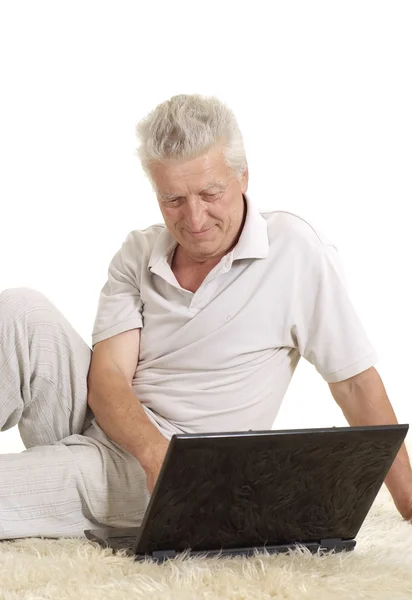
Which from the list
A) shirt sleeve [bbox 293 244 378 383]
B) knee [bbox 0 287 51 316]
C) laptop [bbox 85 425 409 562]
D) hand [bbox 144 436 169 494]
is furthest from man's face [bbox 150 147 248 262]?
laptop [bbox 85 425 409 562]

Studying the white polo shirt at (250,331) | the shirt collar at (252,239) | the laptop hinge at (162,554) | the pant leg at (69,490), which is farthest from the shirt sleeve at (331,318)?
the laptop hinge at (162,554)

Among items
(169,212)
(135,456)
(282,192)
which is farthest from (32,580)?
(282,192)

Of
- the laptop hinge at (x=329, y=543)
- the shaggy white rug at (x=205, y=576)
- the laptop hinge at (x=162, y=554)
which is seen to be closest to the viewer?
the shaggy white rug at (x=205, y=576)

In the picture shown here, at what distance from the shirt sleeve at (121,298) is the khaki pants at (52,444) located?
78 millimetres

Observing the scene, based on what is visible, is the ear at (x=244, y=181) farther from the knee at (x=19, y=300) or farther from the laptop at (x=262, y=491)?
the laptop at (x=262, y=491)

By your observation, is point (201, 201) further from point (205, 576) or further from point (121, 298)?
point (205, 576)

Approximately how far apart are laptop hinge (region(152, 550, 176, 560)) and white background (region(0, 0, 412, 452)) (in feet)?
7.72

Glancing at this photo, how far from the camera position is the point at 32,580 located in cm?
185

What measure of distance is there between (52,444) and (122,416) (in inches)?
9.5

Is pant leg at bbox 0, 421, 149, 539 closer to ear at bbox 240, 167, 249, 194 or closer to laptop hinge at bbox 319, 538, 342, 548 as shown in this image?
laptop hinge at bbox 319, 538, 342, 548

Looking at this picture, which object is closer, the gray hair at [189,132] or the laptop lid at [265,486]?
the laptop lid at [265,486]

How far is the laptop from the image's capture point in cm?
185

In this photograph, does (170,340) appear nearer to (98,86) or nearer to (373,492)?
(373,492)

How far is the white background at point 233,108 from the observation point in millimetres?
4348
